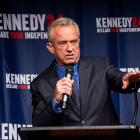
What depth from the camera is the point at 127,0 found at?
11.4 feet

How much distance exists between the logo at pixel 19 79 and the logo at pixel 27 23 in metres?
0.33

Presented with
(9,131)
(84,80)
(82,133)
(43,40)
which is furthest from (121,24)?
(82,133)

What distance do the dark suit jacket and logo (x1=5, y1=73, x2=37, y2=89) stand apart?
4.43ft

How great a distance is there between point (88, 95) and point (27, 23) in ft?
5.04

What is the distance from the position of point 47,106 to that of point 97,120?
28 centimetres

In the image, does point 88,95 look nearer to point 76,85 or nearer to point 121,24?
point 76,85

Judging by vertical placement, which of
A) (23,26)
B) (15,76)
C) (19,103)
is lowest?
(19,103)

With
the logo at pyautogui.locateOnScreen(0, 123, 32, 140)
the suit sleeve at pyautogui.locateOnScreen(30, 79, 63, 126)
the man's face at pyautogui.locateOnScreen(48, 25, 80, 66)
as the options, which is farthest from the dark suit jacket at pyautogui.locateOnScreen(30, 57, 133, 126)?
the logo at pyautogui.locateOnScreen(0, 123, 32, 140)

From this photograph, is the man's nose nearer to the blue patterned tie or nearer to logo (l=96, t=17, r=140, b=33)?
the blue patterned tie

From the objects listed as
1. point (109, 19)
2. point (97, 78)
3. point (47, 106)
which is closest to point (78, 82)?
point (97, 78)

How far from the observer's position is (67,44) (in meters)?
2.08

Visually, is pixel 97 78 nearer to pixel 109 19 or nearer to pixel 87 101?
pixel 87 101

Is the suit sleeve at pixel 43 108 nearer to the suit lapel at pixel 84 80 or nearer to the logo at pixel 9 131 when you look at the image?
the suit lapel at pixel 84 80

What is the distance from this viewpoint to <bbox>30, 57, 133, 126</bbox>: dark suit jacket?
2100mm
